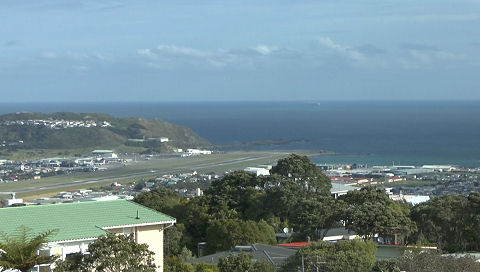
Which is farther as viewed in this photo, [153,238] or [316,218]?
[316,218]

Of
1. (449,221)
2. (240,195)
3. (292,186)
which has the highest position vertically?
(292,186)

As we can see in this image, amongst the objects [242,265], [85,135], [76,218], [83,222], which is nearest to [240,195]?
[242,265]

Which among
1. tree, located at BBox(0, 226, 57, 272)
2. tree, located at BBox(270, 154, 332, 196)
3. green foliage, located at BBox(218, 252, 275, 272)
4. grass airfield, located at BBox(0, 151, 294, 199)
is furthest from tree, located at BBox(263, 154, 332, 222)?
grass airfield, located at BBox(0, 151, 294, 199)

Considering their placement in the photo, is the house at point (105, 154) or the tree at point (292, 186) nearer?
the tree at point (292, 186)

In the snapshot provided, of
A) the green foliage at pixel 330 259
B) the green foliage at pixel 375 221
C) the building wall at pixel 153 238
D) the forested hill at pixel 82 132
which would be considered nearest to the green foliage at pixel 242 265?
the green foliage at pixel 330 259

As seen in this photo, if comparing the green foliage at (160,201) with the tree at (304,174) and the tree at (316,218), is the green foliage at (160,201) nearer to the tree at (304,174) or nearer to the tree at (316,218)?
the tree at (304,174)

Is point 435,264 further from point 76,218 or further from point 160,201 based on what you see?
point 160,201

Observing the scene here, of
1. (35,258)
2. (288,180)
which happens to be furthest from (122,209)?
(288,180)
